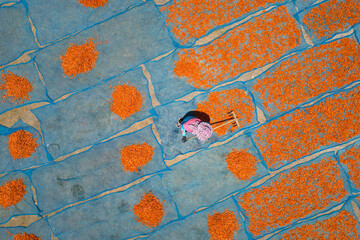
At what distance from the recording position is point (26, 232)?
298 cm

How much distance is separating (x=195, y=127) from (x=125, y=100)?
973 mm

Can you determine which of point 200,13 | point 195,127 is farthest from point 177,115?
point 200,13

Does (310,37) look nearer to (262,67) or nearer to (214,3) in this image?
(262,67)

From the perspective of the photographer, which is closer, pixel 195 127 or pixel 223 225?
pixel 195 127

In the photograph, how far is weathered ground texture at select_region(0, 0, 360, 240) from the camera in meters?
2.92

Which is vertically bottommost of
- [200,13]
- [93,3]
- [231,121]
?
[231,121]

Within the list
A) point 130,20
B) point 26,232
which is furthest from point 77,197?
point 130,20

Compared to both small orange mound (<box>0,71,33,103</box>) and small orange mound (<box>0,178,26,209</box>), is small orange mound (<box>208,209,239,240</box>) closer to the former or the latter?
small orange mound (<box>0,178,26,209</box>)

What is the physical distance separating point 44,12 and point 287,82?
3145 mm

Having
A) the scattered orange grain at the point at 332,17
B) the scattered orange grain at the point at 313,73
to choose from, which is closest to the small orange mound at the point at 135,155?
the scattered orange grain at the point at 313,73

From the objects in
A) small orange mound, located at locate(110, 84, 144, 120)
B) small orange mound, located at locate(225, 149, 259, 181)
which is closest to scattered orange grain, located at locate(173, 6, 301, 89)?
small orange mound, located at locate(110, 84, 144, 120)

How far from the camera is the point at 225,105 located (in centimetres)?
294

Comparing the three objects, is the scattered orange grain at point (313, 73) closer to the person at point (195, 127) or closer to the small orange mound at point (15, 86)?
the person at point (195, 127)

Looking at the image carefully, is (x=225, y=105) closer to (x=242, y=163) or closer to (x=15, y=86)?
(x=242, y=163)
